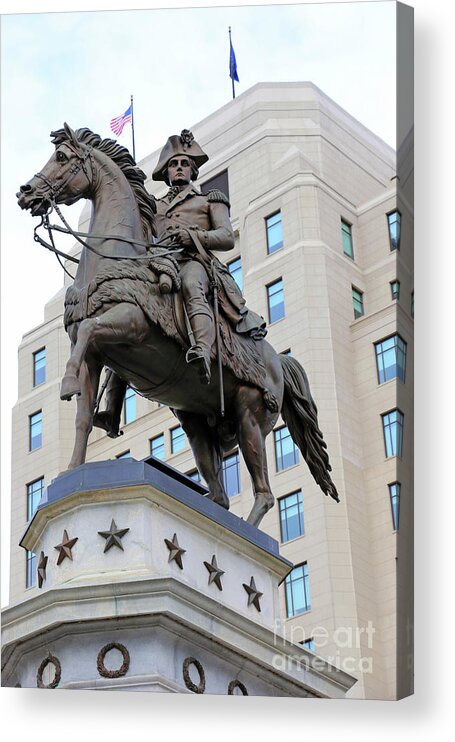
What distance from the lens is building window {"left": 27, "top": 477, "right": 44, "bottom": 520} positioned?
1091 inches

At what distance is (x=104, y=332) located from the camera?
11789 millimetres

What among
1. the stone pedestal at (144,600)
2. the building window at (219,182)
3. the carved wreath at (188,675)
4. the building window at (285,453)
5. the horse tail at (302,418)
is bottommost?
the carved wreath at (188,675)

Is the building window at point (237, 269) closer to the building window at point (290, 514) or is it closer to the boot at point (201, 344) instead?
the building window at point (290, 514)

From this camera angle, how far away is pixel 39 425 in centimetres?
2967

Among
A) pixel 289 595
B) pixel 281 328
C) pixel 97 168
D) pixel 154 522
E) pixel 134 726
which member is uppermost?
pixel 281 328

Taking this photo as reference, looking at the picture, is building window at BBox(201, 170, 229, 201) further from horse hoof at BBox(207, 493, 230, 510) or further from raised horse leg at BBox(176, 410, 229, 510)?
horse hoof at BBox(207, 493, 230, 510)

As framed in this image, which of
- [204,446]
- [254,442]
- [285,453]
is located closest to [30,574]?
[285,453]

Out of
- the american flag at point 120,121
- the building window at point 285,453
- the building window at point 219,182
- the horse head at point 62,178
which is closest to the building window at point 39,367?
the building window at point 219,182

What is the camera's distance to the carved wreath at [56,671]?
11.1 metres

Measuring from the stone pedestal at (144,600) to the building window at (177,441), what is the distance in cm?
1814

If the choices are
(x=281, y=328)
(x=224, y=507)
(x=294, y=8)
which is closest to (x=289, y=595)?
(x=281, y=328)

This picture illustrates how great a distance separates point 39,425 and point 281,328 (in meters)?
4.52

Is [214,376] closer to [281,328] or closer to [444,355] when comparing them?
[444,355]

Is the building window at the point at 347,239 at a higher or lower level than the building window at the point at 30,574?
higher
